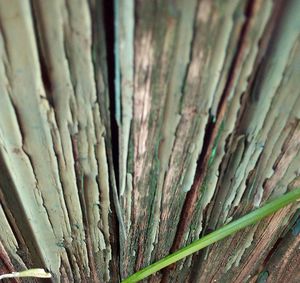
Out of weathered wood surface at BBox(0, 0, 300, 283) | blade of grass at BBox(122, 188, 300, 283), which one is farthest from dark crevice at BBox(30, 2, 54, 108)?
blade of grass at BBox(122, 188, 300, 283)

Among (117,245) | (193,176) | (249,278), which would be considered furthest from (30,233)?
(249,278)

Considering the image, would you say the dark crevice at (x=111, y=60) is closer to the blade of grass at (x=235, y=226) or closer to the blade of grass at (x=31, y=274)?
the blade of grass at (x=235, y=226)

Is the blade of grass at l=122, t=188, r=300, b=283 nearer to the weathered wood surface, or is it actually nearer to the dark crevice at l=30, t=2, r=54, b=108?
the weathered wood surface

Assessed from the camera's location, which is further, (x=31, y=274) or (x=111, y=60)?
(x=31, y=274)

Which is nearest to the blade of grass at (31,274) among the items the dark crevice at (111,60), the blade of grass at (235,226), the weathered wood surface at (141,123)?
the weathered wood surface at (141,123)

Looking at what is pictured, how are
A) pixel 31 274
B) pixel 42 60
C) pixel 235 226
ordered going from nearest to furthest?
pixel 42 60, pixel 235 226, pixel 31 274

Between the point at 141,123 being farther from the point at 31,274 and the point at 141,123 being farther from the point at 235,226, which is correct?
the point at 31,274

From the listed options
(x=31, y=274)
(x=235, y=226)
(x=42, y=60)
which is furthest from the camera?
(x=31, y=274)

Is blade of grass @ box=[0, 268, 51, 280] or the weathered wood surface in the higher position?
the weathered wood surface

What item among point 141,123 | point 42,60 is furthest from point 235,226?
point 42,60
